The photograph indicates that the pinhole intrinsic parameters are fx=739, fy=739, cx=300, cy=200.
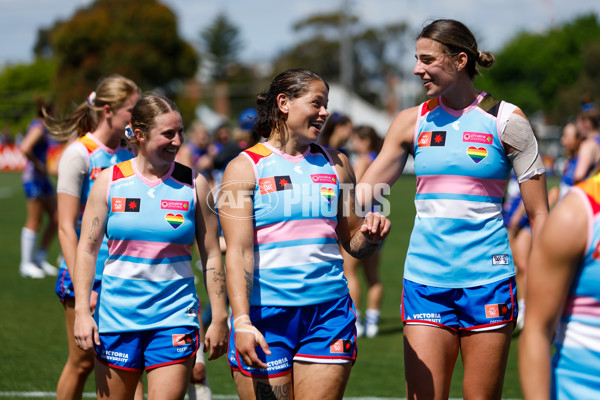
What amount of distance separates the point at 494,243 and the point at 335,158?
3.03ft

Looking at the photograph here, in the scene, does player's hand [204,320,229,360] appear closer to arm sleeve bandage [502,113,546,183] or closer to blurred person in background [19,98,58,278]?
arm sleeve bandage [502,113,546,183]

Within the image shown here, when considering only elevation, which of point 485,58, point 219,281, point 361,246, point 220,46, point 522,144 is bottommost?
point 219,281

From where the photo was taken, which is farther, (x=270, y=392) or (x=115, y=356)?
(x=115, y=356)

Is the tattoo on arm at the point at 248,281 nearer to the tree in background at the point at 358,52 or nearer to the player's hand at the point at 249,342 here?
the player's hand at the point at 249,342

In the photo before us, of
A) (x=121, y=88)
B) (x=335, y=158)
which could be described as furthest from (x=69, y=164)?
(x=335, y=158)

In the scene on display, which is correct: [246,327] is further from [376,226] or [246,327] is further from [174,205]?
[174,205]

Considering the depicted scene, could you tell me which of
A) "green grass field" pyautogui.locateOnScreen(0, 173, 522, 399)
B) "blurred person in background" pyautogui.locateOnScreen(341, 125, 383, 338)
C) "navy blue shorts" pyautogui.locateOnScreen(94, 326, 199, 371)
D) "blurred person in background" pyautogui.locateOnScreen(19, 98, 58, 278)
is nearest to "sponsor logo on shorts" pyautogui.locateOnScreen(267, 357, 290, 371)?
"navy blue shorts" pyautogui.locateOnScreen(94, 326, 199, 371)

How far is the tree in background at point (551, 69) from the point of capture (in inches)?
2972

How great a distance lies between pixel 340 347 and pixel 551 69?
93.5m

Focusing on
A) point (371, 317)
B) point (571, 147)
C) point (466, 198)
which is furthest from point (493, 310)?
point (571, 147)

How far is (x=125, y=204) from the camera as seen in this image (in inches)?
149

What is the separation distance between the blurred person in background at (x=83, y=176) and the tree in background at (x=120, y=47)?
52174 mm

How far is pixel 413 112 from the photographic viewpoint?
3.98 meters

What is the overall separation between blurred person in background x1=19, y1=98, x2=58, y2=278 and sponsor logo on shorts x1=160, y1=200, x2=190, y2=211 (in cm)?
788
